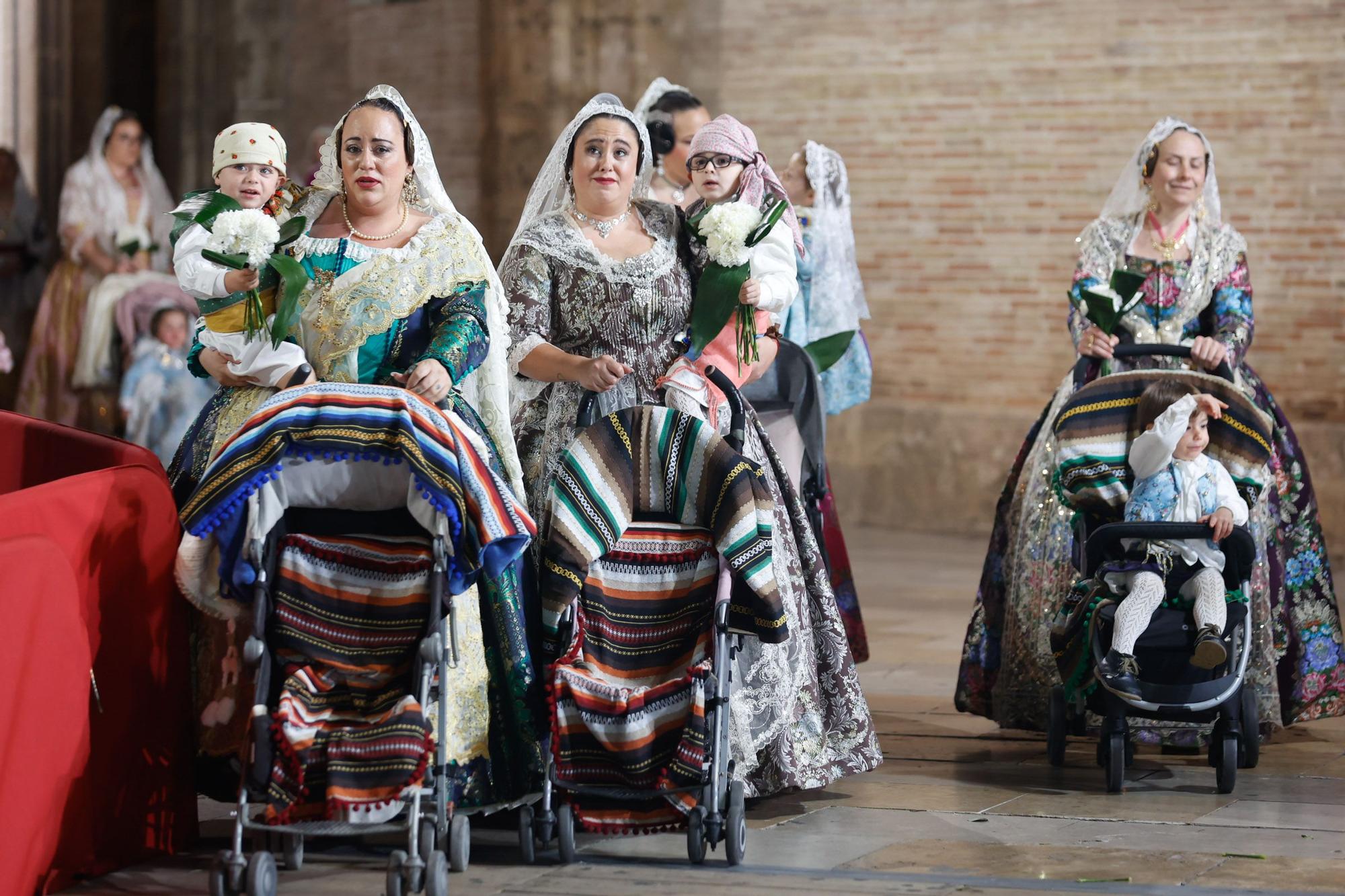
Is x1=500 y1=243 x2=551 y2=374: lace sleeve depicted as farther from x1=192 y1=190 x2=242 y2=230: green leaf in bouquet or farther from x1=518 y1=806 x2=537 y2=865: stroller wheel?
→ x1=518 y1=806 x2=537 y2=865: stroller wheel

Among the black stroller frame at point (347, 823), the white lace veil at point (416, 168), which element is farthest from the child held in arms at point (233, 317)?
the black stroller frame at point (347, 823)

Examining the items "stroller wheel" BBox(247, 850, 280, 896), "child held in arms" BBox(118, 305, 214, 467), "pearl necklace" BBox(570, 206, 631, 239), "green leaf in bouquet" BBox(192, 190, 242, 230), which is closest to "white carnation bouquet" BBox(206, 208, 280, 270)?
"green leaf in bouquet" BBox(192, 190, 242, 230)

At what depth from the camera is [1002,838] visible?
15.0ft

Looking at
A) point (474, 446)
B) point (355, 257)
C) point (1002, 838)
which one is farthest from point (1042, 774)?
point (355, 257)

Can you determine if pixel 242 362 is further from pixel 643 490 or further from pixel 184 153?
pixel 184 153

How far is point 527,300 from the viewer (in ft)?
15.8

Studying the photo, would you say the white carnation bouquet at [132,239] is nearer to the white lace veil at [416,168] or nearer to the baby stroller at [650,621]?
the white lace veil at [416,168]

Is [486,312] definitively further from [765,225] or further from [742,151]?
[742,151]

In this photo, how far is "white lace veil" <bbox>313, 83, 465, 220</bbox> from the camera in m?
4.58

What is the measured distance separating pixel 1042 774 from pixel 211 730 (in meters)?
2.18

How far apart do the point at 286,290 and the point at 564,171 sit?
Result: 3.10 ft

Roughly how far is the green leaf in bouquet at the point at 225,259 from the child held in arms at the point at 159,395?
5.62 meters

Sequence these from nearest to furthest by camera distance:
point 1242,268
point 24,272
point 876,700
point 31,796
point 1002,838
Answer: point 31,796 → point 1002,838 → point 1242,268 → point 876,700 → point 24,272

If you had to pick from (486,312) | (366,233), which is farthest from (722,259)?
(366,233)
